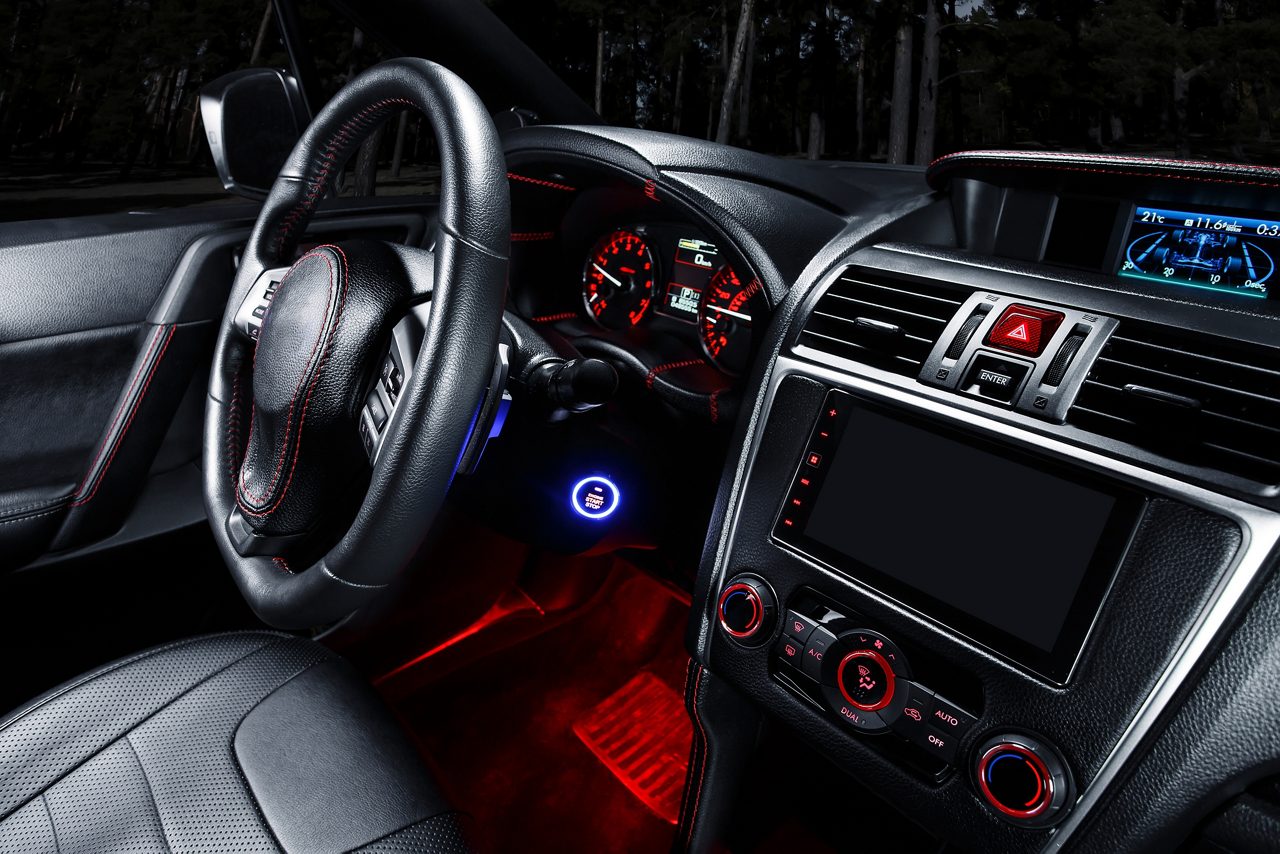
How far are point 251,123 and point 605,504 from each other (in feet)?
3.81

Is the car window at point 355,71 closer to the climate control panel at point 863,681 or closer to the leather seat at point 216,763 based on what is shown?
the leather seat at point 216,763

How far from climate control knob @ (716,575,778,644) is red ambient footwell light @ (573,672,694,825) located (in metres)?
0.85

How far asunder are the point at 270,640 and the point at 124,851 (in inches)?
17.3

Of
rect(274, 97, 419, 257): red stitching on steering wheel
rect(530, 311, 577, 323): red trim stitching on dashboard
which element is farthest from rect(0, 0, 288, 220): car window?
rect(274, 97, 419, 257): red stitching on steering wheel

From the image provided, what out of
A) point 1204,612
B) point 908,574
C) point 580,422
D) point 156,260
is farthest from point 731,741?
point 156,260

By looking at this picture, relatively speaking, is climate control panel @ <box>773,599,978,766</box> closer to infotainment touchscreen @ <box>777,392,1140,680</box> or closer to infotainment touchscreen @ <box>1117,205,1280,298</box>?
infotainment touchscreen @ <box>777,392,1140,680</box>

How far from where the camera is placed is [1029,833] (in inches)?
39.5

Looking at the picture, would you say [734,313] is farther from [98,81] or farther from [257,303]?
[98,81]

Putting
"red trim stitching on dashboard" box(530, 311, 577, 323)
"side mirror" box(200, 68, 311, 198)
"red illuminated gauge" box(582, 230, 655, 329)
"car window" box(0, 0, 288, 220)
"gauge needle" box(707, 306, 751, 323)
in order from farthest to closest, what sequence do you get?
"car window" box(0, 0, 288, 220), "red trim stitching on dashboard" box(530, 311, 577, 323), "red illuminated gauge" box(582, 230, 655, 329), "side mirror" box(200, 68, 311, 198), "gauge needle" box(707, 306, 751, 323)

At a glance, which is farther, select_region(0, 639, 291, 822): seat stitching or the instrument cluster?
the instrument cluster

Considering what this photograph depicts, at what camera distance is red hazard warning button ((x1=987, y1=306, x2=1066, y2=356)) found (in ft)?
3.57

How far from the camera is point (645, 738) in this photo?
219cm

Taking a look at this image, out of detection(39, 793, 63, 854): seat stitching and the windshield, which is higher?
the windshield

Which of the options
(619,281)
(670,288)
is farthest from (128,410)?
(670,288)
